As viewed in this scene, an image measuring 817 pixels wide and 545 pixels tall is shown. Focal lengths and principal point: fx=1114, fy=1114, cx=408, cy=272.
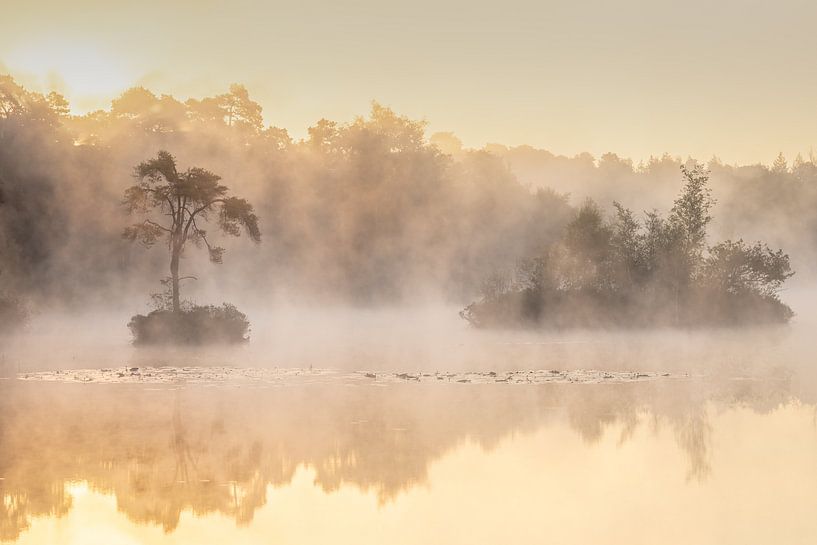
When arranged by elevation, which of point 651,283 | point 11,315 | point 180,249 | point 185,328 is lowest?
point 185,328

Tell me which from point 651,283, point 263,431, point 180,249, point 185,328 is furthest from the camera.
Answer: point 651,283

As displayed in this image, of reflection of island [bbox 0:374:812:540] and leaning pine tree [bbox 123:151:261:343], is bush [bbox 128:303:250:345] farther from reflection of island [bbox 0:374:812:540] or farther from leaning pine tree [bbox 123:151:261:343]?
reflection of island [bbox 0:374:812:540]

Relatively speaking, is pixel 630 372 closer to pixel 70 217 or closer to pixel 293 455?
pixel 293 455

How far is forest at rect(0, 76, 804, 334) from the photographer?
212 feet

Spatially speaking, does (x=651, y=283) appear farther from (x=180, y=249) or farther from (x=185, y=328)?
(x=185, y=328)

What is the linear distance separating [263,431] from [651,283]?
148 feet

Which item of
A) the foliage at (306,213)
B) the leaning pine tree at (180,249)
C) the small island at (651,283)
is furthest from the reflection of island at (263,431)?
the foliage at (306,213)

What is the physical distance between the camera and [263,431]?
73.1 feet

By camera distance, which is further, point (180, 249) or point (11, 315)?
point (11, 315)

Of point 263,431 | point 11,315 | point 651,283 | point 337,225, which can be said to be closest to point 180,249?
point 11,315

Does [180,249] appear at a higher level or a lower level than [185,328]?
higher

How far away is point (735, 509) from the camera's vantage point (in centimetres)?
1488

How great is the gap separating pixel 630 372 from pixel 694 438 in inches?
541

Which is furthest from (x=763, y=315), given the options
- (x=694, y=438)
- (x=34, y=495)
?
(x=34, y=495)
